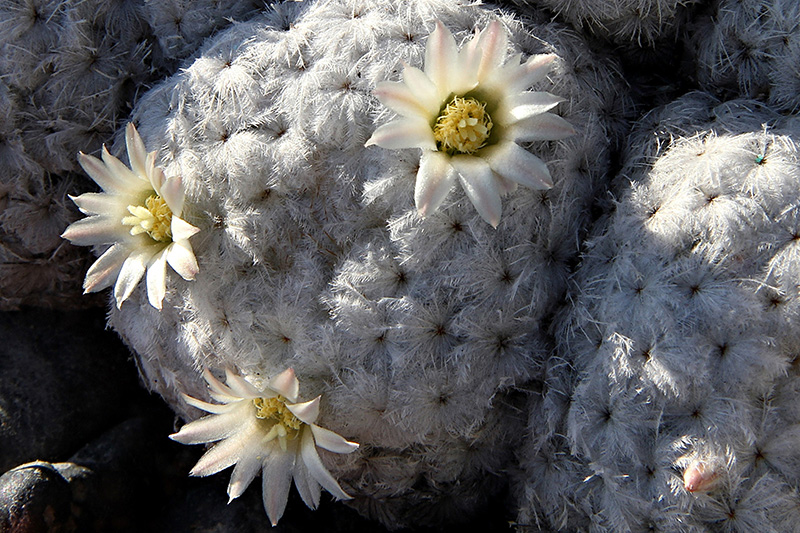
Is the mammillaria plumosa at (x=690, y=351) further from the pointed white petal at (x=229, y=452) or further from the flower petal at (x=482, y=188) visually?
the pointed white petal at (x=229, y=452)

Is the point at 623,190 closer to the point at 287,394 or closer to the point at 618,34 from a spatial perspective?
the point at 618,34

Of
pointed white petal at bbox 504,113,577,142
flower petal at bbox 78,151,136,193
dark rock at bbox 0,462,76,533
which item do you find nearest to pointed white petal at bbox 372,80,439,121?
pointed white petal at bbox 504,113,577,142

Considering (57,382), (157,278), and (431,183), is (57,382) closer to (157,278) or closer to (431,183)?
(157,278)

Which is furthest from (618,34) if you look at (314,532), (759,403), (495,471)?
(314,532)

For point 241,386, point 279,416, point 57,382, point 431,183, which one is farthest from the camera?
point 57,382

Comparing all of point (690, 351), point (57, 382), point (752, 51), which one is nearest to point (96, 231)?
point (57, 382)
